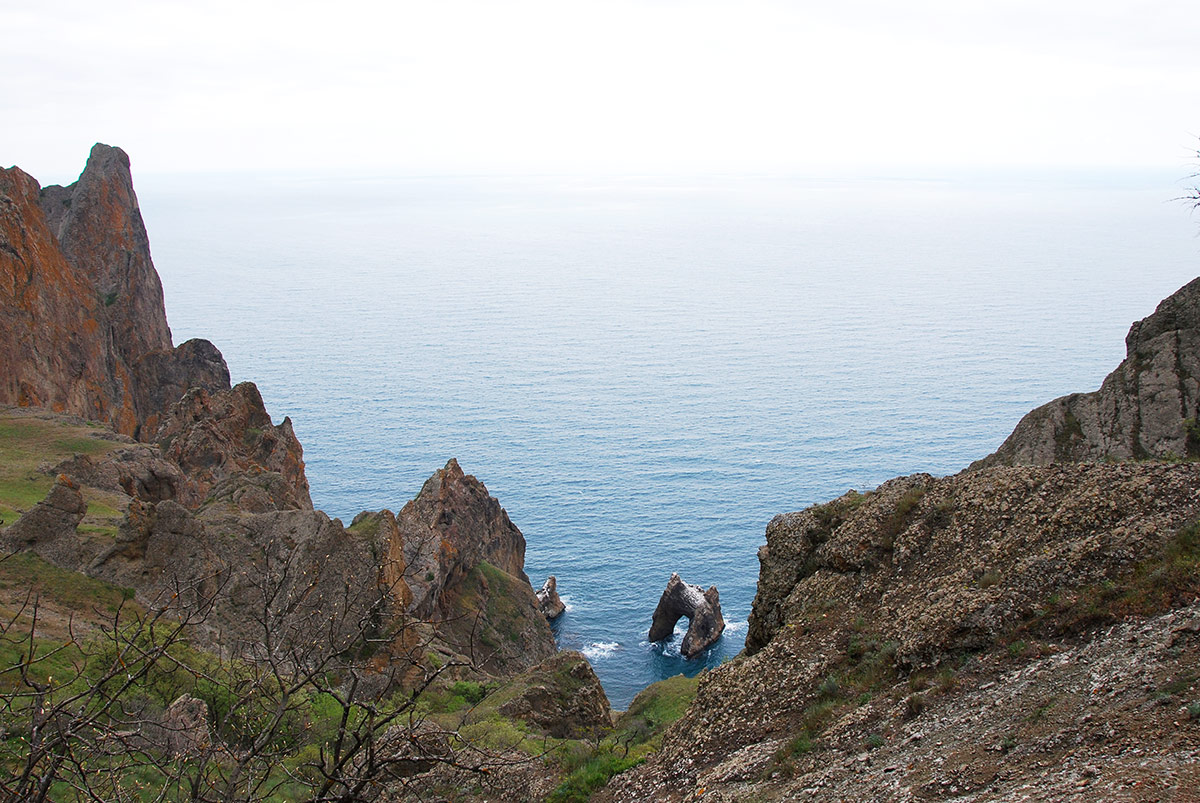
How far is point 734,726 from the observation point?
20.7 m

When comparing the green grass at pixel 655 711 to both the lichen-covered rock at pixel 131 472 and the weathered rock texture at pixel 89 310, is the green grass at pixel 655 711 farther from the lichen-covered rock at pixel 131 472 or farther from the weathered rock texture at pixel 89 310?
the weathered rock texture at pixel 89 310

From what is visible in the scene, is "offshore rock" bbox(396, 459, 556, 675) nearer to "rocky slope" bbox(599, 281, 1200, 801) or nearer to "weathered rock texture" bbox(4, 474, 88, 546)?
"weathered rock texture" bbox(4, 474, 88, 546)

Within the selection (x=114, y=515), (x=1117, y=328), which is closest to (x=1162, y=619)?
(x=114, y=515)

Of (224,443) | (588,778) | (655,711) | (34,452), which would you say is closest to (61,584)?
(34,452)

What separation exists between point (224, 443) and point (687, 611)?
121 ft

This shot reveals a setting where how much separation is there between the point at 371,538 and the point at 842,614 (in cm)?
2513

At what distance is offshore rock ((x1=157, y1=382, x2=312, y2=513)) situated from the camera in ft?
184

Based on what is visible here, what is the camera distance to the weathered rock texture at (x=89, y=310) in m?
63.2

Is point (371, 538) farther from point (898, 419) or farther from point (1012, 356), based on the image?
point (1012, 356)

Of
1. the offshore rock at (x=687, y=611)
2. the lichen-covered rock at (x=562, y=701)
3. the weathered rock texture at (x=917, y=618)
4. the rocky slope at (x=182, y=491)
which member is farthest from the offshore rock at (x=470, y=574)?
the weathered rock texture at (x=917, y=618)

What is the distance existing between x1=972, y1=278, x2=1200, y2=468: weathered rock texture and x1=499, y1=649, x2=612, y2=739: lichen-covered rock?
16.6 metres

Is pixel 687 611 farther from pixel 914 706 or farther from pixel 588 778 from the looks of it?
pixel 914 706

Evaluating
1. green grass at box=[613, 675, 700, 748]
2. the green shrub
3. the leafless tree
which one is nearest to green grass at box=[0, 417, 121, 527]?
the leafless tree

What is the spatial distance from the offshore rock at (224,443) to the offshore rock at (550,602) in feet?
71.7
